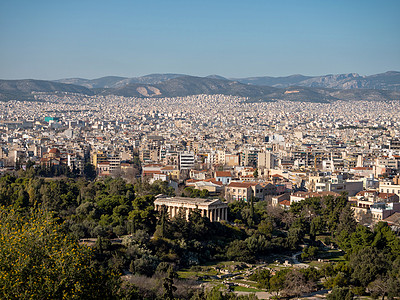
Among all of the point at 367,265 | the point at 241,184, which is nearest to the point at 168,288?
the point at 367,265

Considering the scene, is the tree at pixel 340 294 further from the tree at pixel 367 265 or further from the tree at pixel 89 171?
the tree at pixel 89 171

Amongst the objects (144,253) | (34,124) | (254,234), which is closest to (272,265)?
(254,234)

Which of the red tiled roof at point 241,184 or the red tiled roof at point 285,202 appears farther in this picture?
the red tiled roof at point 241,184

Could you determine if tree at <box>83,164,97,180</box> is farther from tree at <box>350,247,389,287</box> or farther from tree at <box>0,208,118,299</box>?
tree at <box>0,208,118,299</box>

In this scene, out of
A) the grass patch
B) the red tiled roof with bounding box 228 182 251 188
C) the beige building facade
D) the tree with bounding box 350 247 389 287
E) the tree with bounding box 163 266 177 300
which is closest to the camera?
the tree with bounding box 163 266 177 300

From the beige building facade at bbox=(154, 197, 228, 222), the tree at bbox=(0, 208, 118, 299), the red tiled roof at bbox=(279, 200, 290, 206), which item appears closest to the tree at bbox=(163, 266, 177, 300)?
the tree at bbox=(0, 208, 118, 299)

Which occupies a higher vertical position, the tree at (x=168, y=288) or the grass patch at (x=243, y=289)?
the tree at (x=168, y=288)

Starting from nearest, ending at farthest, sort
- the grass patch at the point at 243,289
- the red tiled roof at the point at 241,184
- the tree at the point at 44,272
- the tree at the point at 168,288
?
the tree at the point at 44,272 < the tree at the point at 168,288 < the grass patch at the point at 243,289 < the red tiled roof at the point at 241,184

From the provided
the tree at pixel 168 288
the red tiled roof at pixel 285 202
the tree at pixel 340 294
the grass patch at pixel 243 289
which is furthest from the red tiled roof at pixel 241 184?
the tree at pixel 168 288

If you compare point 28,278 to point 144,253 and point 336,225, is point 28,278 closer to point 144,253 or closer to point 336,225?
point 144,253

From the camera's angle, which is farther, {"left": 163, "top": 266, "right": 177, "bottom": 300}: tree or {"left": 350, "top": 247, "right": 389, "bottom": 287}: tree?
{"left": 350, "top": 247, "right": 389, "bottom": 287}: tree

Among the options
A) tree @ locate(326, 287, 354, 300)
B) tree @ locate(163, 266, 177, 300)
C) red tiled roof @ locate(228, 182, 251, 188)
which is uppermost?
tree @ locate(163, 266, 177, 300)
